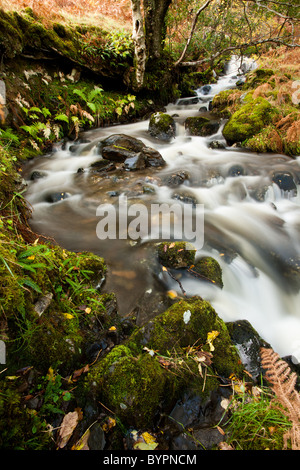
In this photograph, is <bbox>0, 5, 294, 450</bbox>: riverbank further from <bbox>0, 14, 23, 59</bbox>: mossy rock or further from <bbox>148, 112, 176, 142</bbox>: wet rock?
<bbox>148, 112, 176, 142</bbox>: wet rock

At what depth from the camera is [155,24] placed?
28.9 ft

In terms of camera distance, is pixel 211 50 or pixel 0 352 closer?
pixel 0 352

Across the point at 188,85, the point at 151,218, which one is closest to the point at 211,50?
the point at 188,85

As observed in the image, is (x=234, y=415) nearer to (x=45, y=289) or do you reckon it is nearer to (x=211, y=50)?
(x=45, y=289)

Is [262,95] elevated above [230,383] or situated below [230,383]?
above

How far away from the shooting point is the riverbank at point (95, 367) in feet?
4.78

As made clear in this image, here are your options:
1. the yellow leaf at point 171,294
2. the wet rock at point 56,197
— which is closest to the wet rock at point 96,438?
the yellow leaf at point 171,294

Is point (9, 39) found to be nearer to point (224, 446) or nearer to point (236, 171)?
point (236, 171)

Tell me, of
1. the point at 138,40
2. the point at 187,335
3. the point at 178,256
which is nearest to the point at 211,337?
the point at 187,335

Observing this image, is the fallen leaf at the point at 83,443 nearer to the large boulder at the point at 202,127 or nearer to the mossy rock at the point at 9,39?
the mossy rock at the point at 9,39

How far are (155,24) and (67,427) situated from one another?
12.0m

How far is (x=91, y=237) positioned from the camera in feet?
13.5

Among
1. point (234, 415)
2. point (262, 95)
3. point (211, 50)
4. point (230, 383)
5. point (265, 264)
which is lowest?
point (265, 264)
